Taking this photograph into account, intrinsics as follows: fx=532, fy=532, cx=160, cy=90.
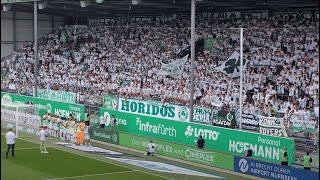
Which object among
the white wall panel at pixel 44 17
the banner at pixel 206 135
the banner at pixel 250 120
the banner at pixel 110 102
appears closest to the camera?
the banner at pixel 206 135

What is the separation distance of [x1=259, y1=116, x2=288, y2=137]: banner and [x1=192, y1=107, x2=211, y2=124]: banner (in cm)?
309

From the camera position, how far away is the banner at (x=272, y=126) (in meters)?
21.3

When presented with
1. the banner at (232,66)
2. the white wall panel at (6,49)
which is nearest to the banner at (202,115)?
the banner at (232,66)

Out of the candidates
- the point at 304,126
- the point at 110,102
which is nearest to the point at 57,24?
the point at 110,102

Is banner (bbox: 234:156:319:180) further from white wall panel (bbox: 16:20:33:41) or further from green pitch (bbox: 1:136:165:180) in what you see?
white wall panel (bbox: 16:20:33:41)

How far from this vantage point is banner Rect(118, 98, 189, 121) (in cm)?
2608

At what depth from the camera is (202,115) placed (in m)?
25.6

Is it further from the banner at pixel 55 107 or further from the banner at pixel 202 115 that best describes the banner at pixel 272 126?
the banner at pixel 55 107

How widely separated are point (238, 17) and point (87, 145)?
1417 centimetres

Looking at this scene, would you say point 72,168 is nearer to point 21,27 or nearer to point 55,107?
point 55,107

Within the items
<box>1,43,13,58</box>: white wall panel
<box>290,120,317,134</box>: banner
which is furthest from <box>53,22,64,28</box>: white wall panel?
<box>290,120,317,134</box>: banner

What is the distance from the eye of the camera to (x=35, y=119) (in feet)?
97.0

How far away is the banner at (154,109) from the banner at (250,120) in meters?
3.05

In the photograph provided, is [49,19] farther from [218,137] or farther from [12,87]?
[218,137]
